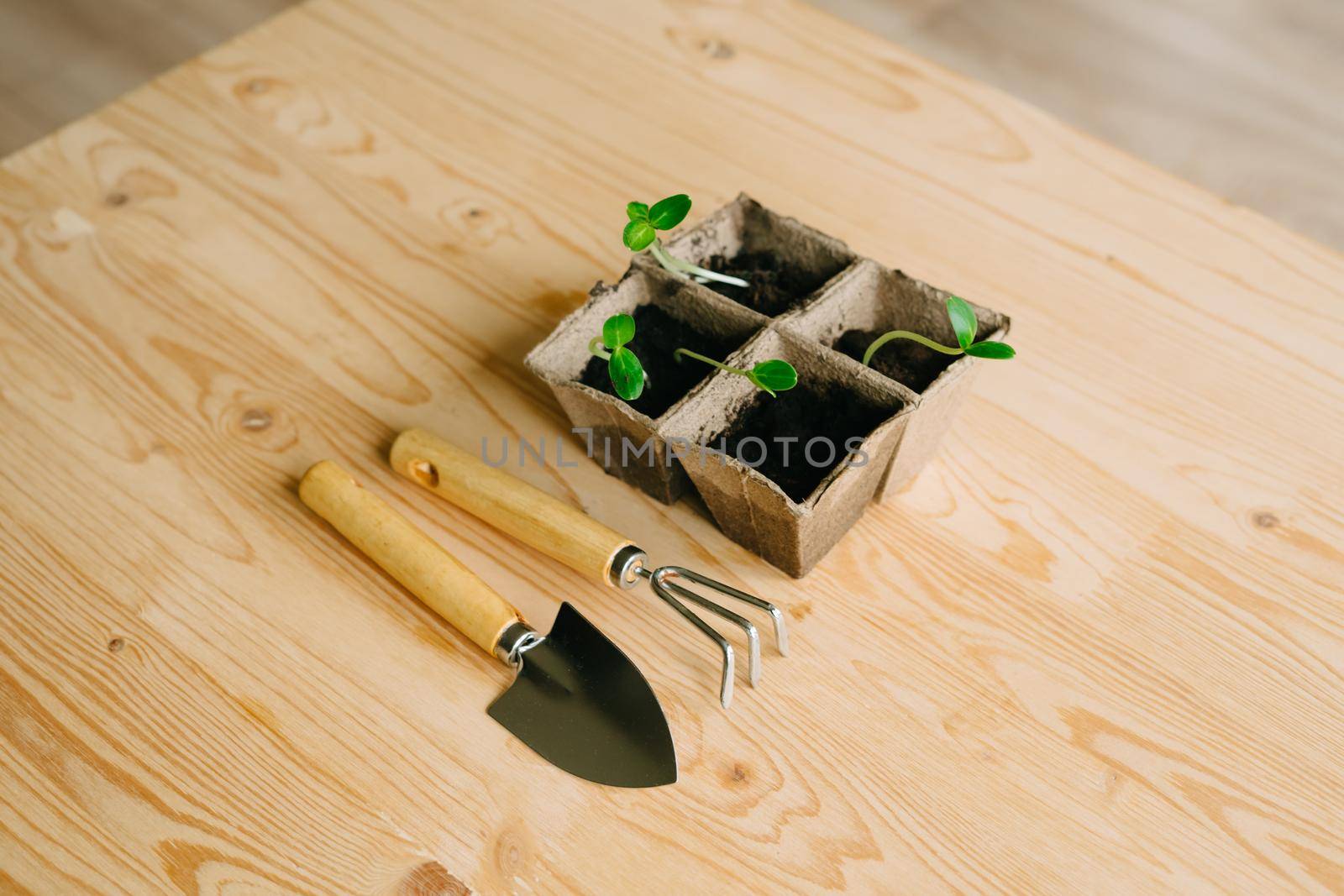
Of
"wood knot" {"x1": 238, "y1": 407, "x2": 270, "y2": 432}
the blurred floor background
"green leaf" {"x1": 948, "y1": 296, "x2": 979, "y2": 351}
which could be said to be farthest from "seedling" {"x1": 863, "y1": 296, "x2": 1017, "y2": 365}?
the blurred floor background

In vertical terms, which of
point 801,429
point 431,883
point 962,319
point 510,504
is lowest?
point 431,883

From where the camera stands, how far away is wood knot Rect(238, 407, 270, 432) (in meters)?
0.86

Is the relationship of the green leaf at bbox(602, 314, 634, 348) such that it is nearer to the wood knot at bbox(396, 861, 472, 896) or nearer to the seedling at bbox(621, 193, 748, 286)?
the seedling at bbox(621, 193, 748, 286)

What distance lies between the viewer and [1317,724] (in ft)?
2.25

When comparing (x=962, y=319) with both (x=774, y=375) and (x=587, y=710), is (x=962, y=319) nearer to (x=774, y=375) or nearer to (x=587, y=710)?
(x=774, y=375)

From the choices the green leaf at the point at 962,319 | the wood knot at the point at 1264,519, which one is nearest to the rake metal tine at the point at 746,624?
the green leaf at the point at 962,319

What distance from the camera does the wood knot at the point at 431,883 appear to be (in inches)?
25.2

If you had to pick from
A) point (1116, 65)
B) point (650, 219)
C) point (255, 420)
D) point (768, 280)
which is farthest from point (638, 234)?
point (1116, 65)

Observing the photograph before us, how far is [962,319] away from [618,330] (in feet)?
0.68

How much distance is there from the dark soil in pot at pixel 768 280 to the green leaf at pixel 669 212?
0.07 m

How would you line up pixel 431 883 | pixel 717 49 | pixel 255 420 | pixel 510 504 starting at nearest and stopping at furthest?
pixel 431 883, pixel 510 504, pixel 255 420, pixel 717 49

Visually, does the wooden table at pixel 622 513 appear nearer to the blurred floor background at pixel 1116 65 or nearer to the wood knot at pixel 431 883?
the wood knot at pixel 431 883

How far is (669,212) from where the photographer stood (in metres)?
0.73

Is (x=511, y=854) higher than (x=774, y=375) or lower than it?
lower
